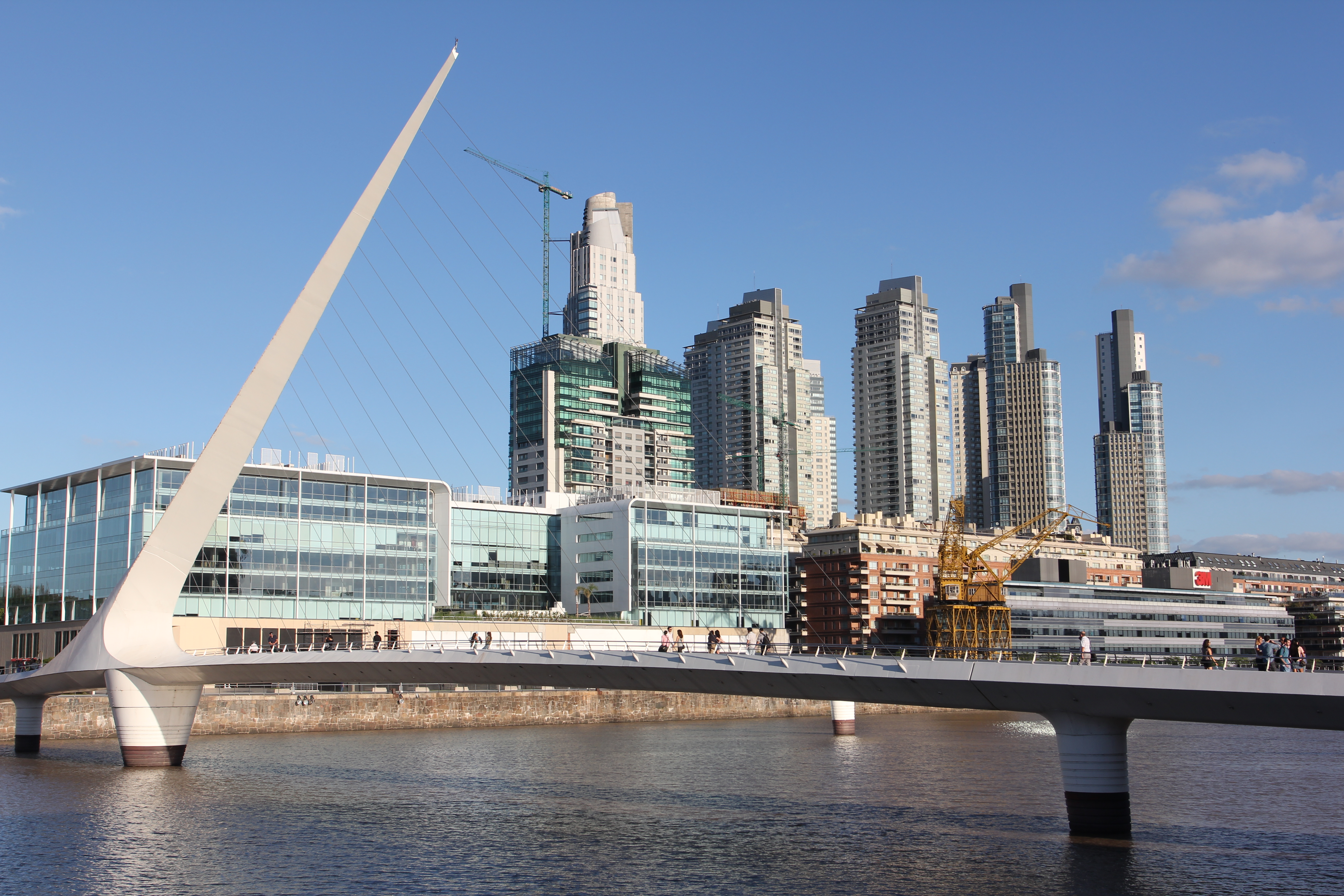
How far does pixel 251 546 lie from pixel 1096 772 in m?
65.6

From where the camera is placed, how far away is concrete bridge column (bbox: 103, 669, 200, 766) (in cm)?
5169

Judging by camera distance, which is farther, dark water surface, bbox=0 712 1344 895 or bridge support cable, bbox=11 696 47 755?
bridge support cable, bbox=11 696 47 755

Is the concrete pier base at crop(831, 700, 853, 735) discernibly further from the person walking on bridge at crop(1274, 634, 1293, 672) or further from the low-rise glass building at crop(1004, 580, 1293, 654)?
the low-rise glass building at crop(1004, 580, 1293, 654)

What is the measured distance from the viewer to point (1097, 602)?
5212 inches

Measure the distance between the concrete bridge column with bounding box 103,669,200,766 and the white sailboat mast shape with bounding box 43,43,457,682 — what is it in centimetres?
47

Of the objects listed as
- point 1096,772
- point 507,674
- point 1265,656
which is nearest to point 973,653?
point 1096,772

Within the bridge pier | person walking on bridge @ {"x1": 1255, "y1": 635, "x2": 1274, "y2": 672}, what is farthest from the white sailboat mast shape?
person walking on bridge @ {"x1": 1255, "y1": 635, "x2": 1274, "y2": 672}

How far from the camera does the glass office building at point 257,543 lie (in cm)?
8438

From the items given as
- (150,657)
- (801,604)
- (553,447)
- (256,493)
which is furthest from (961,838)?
(553,447)

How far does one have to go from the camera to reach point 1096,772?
3256 centimetres

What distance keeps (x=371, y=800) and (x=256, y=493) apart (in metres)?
48.5

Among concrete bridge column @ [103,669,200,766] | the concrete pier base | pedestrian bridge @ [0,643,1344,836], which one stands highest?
pedestrian bridge @ [0,643,1344,836]

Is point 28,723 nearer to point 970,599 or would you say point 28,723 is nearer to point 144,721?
point 144,721

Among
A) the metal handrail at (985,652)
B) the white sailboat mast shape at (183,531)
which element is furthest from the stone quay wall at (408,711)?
the white sailboat mast shape at (183,531)
